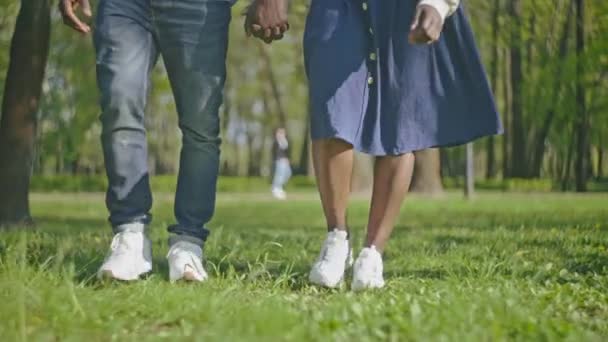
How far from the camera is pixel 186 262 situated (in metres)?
3.54

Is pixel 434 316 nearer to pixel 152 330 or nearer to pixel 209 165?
pixel 152 330

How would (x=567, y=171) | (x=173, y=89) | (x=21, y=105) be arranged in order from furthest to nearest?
(x=567, y=171)
(x=21, y=105)
(x=173, y=89)

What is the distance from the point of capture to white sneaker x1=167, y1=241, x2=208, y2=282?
3465 mm

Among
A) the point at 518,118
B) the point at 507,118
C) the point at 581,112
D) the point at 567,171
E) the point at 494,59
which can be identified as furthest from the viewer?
the point at 507,118

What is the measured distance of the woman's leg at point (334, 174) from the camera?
3752 mm

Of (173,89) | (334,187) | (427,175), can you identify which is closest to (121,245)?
(173,89)

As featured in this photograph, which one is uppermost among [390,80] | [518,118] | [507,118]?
[390,80]

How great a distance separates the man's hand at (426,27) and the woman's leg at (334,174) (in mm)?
545

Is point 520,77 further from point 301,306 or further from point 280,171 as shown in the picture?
point 301,306

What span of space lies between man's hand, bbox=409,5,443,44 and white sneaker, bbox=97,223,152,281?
4.10ft

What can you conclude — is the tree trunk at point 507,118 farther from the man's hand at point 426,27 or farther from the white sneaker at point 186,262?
the white sneaker at point 186,262

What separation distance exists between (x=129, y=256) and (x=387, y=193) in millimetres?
1041

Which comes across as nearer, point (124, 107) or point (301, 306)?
point (301, 306)

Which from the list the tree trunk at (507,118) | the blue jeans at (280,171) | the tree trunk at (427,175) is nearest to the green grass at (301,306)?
the tree trunk at (427,175)
